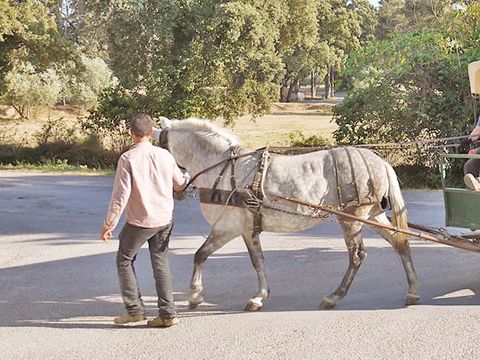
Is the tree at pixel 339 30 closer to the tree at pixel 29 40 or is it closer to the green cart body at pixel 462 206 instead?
the tree at pixel 29 40

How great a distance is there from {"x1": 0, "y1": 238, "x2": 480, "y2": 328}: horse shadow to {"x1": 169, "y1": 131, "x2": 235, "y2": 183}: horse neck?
1.43 metres

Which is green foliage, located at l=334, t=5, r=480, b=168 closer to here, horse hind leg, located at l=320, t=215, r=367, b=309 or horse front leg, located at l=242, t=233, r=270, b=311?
horse hind leg, located at l=320, t=215, r=367, b=309

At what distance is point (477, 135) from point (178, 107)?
14448 millimetres

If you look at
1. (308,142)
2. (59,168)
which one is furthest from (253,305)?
(308,142)

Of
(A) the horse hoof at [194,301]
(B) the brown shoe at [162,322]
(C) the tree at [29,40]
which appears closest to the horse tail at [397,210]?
(A) the horse hoof at [194,301]

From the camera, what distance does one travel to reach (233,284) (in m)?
7.27

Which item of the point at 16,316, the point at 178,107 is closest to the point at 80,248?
the point at 16,316

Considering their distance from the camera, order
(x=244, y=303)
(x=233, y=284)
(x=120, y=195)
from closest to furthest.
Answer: (x=120, y=195)
(x=244, y=303)
(x=233, y=284)

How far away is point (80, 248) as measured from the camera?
31.0ft

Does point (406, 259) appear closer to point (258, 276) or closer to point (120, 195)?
point (258, 276)

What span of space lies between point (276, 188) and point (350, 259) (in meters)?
1.05

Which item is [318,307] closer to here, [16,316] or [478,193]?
[478,193]

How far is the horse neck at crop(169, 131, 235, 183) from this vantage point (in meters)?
6.38

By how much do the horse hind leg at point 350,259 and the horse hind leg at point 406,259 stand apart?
362 mm
